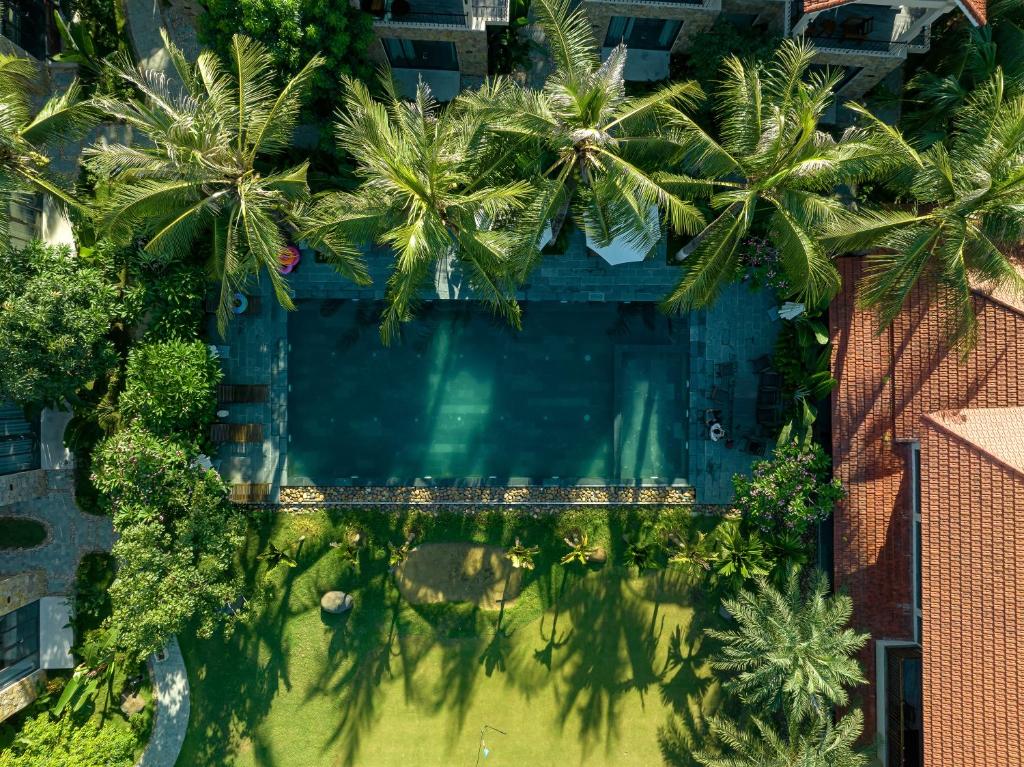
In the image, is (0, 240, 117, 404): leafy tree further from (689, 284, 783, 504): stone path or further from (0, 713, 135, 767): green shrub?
(689, 284, 783, 504): stone path

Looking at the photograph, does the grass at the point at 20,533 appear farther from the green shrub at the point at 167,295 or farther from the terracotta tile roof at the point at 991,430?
the terracotta tile roof at the point at 991,430

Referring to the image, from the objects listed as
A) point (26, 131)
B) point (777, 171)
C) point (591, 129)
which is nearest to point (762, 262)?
point (777, 171)

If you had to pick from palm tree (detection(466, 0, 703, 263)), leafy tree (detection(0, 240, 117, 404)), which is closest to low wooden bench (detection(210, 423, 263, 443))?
leafy tree (detection(0, 240, 117, 404))

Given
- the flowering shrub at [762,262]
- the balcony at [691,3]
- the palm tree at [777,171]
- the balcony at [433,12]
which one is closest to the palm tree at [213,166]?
the balcony at [433,12]

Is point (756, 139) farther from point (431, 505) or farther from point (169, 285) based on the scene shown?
point (169, 285)

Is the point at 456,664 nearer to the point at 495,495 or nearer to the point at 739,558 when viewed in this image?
the point at 495,495
